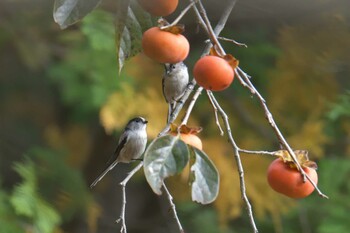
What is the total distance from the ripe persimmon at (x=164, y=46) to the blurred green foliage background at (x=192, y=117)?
1.79m

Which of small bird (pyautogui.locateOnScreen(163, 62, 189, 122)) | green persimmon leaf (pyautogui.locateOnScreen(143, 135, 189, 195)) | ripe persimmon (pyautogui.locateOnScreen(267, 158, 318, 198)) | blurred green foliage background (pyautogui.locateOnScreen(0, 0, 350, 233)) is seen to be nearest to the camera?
green persimmon leaf (pyautogui.locateOnScreen(143, 135, 189, 195))

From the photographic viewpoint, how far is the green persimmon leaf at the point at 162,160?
1.61 meters

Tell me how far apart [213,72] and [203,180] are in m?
0.21

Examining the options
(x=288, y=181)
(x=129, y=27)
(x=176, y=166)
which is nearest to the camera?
(x=176, y=166)

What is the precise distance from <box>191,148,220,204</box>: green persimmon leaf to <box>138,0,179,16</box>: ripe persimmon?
27 centimetres

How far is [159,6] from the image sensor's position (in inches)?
64.9

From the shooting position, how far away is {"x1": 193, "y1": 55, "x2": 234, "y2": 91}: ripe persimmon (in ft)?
5.37

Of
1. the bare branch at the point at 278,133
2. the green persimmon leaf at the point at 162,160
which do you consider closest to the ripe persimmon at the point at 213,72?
the bare branch at the point at 278,133

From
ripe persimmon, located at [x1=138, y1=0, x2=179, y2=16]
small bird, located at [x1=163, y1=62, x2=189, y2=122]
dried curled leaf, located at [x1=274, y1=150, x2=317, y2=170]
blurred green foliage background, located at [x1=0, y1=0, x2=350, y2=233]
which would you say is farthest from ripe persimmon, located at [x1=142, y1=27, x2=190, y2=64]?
blurred green foliage background, located at [x1=0, y1=0, x2=350, y2=233]

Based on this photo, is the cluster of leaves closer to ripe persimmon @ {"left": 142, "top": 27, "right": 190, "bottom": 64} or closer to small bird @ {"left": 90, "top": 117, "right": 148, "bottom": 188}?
ripe persimmon @ {"left": 142, "top": 27, "right": 190, "bottom": 64}

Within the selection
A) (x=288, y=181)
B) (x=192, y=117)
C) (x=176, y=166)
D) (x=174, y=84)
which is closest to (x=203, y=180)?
(x=176, y=166)

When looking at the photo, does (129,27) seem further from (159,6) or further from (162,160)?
(162,160)

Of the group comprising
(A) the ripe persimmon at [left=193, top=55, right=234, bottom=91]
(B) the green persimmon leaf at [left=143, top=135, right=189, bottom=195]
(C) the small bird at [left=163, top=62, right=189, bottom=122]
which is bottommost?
(C) the small bird at [left=163, top=62, right=189, bottom=122]

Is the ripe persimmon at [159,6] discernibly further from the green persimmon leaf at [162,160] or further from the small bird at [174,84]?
the small bird at [174,84]
